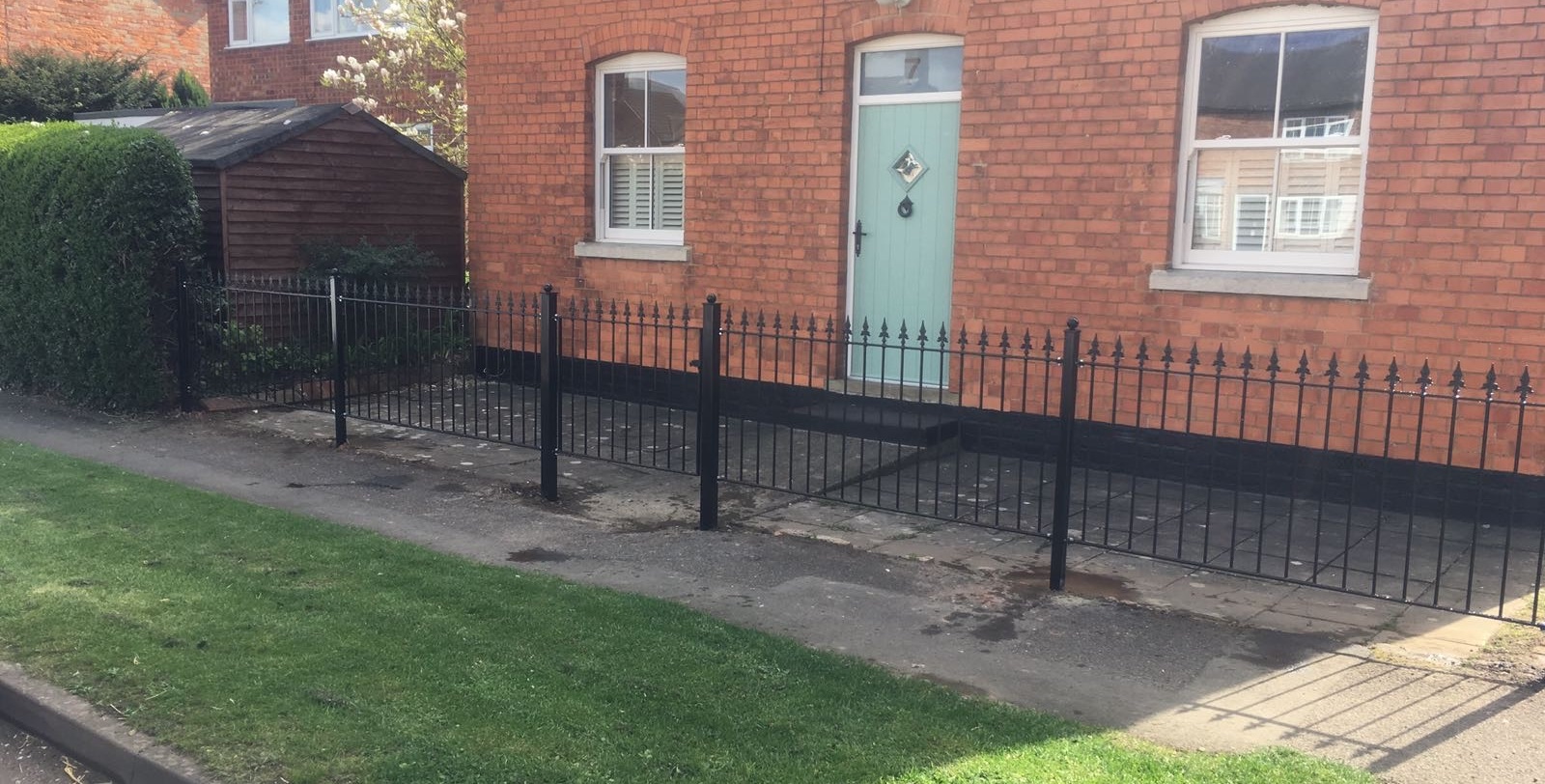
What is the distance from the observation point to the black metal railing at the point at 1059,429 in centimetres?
627

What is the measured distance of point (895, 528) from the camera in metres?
7.42

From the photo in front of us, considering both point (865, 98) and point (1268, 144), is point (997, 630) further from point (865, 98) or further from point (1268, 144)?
point (865, 98)

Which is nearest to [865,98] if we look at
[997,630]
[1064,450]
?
[1064,450]

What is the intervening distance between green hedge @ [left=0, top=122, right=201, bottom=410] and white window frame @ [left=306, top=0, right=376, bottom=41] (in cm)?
838

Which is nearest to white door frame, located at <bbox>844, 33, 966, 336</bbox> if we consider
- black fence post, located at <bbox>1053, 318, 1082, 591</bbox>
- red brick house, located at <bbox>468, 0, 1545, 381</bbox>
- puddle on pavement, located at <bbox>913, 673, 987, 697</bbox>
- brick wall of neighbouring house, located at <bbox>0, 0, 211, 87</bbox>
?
red brick house, located at <bbox>468, 0, 1545, 381</bbox>

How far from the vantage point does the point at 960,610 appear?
5.83 meters

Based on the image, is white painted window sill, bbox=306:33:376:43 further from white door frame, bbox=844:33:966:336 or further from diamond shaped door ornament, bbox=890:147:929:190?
diamond shaped door ornament, bbox=890:147:929:190

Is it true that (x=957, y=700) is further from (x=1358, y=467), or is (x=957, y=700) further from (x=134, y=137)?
(x=134, y=137)

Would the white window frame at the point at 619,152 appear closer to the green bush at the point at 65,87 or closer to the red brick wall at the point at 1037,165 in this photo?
the red brick wall at the point at 1037,165

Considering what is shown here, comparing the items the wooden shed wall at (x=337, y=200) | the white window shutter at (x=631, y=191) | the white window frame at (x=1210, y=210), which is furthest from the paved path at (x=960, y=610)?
the white window shutter at (x=631, y=191)

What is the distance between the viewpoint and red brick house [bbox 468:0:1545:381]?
24.1ft

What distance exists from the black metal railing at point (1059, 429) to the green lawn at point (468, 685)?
1828mm

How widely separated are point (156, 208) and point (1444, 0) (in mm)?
9627

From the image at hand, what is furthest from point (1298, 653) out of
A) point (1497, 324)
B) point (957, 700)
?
point (1497, 324)
